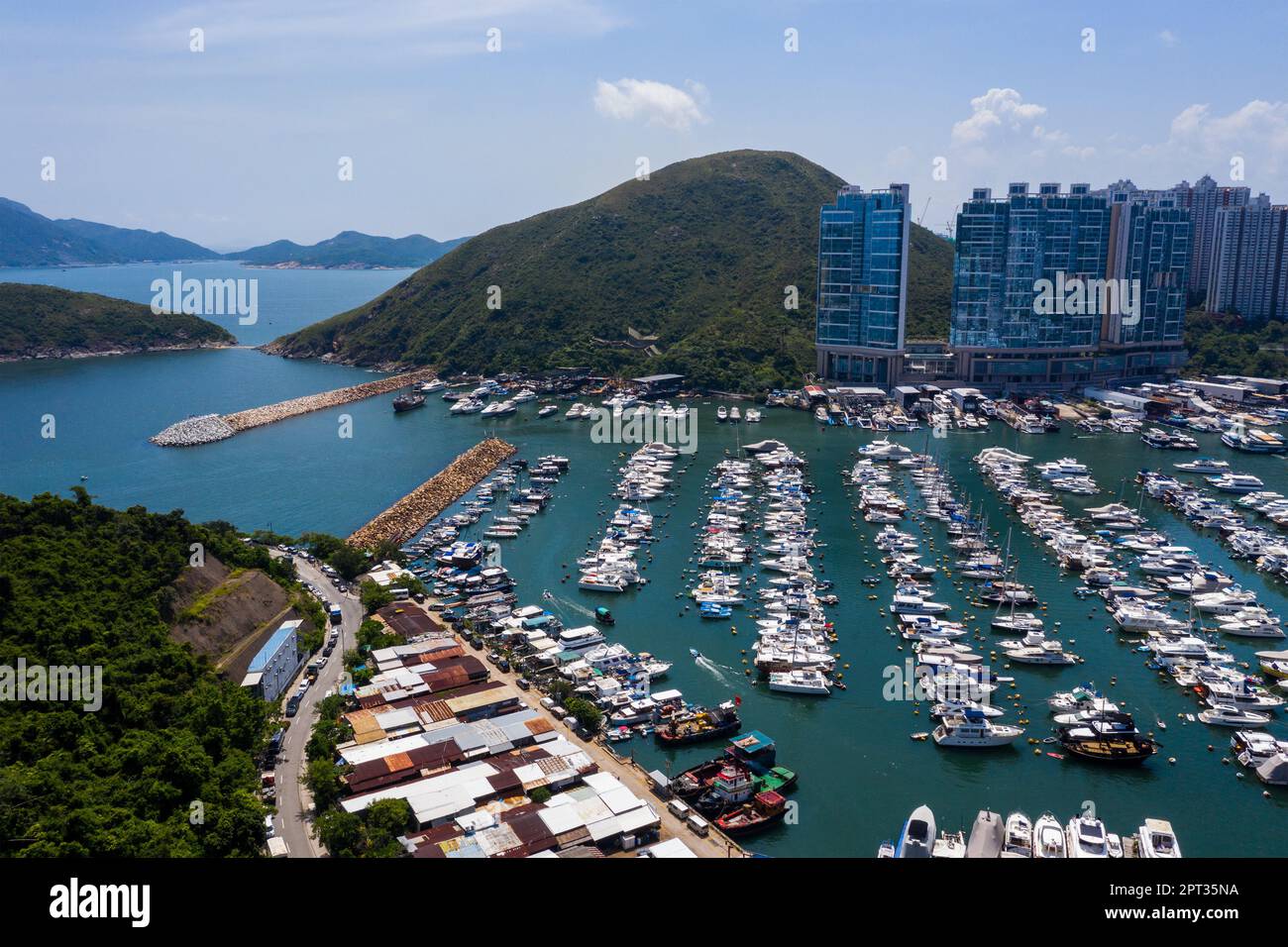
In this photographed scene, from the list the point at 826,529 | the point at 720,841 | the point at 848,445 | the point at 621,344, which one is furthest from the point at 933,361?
the point at 720,841

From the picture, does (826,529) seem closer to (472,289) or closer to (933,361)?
(933,361)

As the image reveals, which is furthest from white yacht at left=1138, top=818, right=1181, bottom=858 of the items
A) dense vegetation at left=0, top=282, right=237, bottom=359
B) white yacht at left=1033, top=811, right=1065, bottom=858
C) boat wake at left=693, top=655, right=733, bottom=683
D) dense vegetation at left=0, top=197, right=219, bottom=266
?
dense vegetation at left=0, top=197, right=219, bottom=266

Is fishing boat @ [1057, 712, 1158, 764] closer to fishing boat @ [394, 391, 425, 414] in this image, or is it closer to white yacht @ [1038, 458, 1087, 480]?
white yacht @ [1038, 458, 1087, 480]

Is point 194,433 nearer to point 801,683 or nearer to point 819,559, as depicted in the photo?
point 819,559

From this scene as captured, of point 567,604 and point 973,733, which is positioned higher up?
point 567,604

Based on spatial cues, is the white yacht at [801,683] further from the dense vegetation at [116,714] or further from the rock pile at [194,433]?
the rock pile at [194,433]

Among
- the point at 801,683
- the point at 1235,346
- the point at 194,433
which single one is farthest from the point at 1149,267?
the point at 194,433

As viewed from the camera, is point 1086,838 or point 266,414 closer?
point 1086,838
